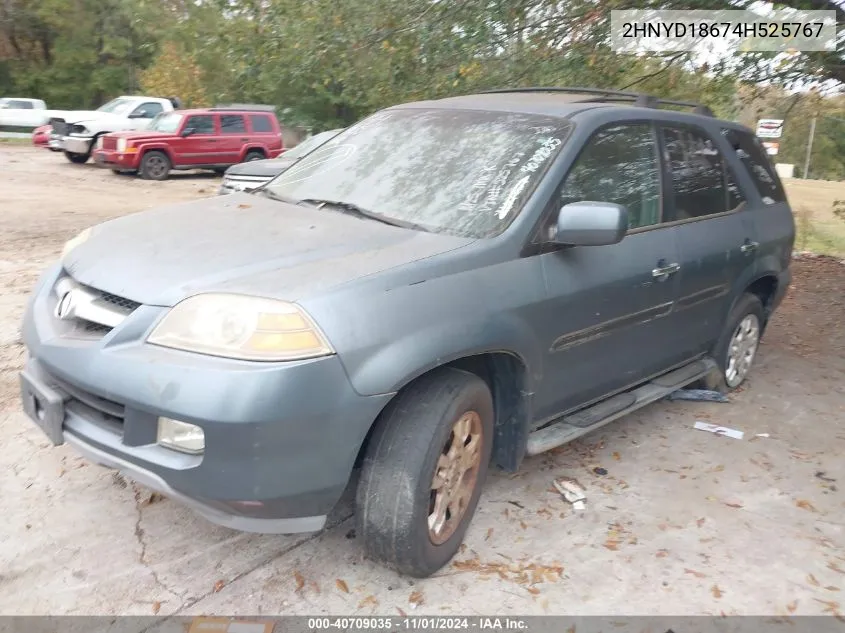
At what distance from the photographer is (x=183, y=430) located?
2.54 m

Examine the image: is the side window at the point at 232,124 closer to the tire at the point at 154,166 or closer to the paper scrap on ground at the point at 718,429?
the tire at the point at 154,166

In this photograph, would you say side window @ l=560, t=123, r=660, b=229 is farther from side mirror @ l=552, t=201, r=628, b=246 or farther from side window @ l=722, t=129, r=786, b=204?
side window @ l=722, t=129, r=786, b=204

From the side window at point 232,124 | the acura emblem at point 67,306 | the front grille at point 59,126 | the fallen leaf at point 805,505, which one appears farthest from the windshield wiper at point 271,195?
the front grille at point 59,126

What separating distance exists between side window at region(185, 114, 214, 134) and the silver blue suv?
1493 centimetres

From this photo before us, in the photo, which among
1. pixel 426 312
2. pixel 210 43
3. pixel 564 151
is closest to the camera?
pixel 426 312

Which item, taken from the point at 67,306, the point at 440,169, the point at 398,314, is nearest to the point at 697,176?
the point at 440,169

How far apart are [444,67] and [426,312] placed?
6596 millimetres

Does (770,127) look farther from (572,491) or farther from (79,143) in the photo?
(79,143)

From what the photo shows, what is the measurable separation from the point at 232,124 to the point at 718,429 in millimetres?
16327

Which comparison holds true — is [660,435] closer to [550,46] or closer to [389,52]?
[550,46]

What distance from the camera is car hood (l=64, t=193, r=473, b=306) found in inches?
107

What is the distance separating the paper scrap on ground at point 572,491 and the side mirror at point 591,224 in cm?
129

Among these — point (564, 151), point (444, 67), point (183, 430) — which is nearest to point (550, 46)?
point (444, 67)

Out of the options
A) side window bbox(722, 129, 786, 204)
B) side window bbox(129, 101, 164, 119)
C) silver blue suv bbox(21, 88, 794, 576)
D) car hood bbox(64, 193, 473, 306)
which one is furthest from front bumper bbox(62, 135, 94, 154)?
side window bbox(722, 129, 786, 204)
